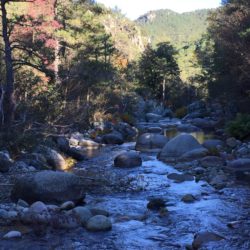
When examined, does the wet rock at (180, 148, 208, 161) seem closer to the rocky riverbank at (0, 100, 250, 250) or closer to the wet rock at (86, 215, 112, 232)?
the rocky riverbank at (0, 100, 250, 250)

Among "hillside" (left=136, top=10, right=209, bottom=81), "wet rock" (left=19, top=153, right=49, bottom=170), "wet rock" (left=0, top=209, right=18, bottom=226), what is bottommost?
"wet rock" (left=0, top=209, right=18, bottom=226)

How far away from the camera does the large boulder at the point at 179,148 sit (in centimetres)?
1609

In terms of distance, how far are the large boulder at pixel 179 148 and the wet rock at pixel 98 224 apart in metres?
8.51

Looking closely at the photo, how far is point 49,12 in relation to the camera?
2170 centimetres

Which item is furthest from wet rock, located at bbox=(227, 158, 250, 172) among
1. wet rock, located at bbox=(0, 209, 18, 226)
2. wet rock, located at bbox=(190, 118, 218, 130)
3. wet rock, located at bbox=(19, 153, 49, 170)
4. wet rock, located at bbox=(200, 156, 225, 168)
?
wet rock, located at bbox=(190, 118, 218, 130)

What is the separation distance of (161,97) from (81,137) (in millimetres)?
29605

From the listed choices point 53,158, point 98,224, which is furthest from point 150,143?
point 98,224

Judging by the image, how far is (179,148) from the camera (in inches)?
646

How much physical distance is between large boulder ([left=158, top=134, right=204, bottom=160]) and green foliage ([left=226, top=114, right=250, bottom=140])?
358 cm

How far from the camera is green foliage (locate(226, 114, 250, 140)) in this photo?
19.4 m

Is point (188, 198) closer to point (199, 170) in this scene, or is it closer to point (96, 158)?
point (199, 170)

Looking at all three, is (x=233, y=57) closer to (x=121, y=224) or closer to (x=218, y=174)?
(x=218, y=174)

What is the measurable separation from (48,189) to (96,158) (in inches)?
282

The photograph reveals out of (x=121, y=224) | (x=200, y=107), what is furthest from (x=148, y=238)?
(x=200, y=107)
